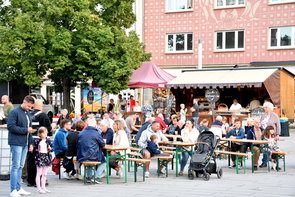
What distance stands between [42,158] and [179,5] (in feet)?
94.7

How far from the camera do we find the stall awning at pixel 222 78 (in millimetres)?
27125

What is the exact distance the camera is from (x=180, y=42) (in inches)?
1502

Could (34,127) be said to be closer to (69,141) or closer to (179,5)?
(69,141)

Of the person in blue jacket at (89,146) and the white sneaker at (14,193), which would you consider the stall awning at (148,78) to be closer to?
the person in blue jacket at (89,146)

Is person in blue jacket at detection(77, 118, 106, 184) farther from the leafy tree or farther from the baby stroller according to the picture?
the leafy tree

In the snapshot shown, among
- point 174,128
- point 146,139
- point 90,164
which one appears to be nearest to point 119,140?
point 146,139

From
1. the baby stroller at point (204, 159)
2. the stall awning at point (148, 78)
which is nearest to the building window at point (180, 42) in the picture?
the stall awning at point (148, 78)

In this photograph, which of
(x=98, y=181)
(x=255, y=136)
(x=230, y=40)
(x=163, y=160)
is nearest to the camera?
(x=98, y=181)

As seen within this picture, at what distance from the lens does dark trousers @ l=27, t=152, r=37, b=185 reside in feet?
37.6

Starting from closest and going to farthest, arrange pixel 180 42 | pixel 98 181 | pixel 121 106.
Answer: pixel 98 181 → pixel 121 106 → pixel 180 42

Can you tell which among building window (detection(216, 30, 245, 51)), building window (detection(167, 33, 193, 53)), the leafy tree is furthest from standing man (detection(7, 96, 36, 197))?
building window (detection(167, 33, 193, 53))

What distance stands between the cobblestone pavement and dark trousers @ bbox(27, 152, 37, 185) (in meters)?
0.22

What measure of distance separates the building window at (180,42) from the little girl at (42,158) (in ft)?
90.7

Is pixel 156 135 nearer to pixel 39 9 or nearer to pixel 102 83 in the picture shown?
pixel 102 83
